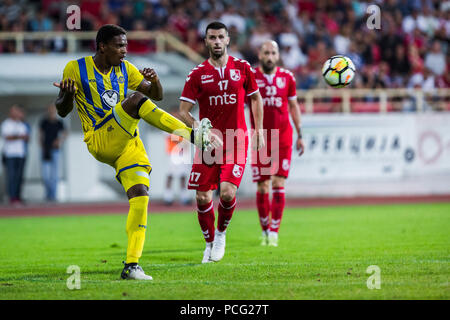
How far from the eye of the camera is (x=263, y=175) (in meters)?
10.1

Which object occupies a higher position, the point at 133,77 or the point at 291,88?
the point at 291,88

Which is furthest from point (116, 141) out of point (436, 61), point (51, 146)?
point (436, 61)

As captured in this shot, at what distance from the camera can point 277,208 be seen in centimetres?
1002

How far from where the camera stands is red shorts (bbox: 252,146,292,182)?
396 inches

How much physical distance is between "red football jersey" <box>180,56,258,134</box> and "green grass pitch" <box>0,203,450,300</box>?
1628mm

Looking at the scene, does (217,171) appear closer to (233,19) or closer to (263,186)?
(263,186)

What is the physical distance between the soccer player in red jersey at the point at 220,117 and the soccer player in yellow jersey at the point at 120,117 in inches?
40.3

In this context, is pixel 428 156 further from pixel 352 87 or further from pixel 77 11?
pixel 77 11

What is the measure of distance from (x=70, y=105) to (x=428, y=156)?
14.9 metres

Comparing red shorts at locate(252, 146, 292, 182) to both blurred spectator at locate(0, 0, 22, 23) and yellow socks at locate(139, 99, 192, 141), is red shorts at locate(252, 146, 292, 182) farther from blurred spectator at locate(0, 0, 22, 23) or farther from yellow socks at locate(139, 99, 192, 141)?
blurred spectator at locate(0, 0, 22, 23)

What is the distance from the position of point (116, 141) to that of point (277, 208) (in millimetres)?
3683

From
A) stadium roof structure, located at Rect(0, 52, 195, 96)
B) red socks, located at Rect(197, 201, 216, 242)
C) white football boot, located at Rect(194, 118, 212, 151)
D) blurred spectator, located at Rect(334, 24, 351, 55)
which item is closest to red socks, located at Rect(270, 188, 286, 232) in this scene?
red socks, located at Rect(197, 201, 216, 242)

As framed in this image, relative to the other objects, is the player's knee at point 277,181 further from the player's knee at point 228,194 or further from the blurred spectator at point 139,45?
the blurred spectator at point 139,45

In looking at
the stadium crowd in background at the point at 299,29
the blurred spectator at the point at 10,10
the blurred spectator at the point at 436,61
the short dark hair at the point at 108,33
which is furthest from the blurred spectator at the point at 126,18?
the short dark hair at the point at 108,33
